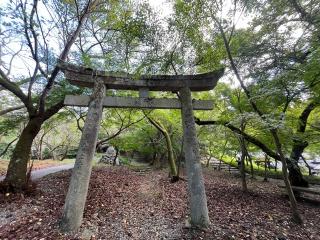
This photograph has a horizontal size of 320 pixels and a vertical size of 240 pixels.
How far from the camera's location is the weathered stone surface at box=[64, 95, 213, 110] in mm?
5016

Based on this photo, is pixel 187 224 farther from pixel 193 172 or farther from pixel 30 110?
pixel 30 110

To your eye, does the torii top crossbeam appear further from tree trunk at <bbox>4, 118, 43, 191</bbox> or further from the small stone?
the small stone

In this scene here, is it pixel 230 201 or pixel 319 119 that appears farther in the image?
pixel 319 119

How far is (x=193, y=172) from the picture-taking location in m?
4.62

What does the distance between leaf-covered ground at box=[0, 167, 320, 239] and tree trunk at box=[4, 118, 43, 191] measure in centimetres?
45

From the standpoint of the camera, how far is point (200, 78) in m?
5.34

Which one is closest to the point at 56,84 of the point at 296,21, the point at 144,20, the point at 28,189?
the point at 28,189

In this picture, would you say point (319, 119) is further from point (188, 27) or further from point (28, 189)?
point (28, 189)

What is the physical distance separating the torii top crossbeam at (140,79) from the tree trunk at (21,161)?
237 centimetres

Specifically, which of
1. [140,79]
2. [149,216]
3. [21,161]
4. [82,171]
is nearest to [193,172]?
[149,216]

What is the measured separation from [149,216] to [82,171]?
2.01 m

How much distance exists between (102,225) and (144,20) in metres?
5.03

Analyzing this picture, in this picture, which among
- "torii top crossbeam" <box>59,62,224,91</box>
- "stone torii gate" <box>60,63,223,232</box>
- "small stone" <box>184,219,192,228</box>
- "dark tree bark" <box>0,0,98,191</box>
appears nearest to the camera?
Answer: "stone torii gate" <box>60,63,223,232</box>

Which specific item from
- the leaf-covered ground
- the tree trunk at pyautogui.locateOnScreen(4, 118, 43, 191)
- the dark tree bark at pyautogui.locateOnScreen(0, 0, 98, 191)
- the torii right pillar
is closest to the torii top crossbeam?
the torii right pillar
